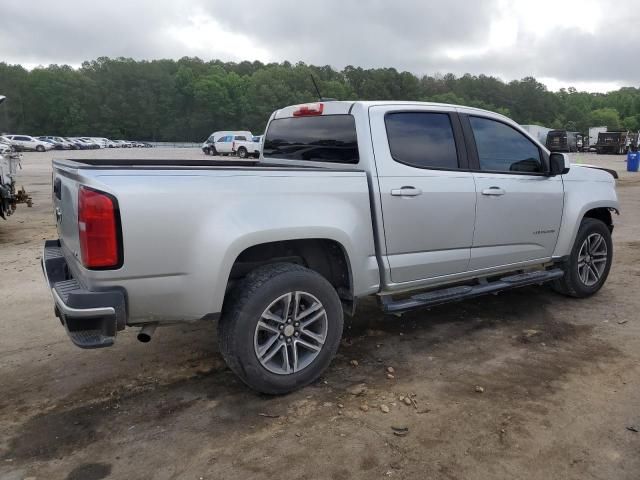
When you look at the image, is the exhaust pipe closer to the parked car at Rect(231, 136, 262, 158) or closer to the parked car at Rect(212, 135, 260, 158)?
the parked car at Rect(212, 135, 260, 158)

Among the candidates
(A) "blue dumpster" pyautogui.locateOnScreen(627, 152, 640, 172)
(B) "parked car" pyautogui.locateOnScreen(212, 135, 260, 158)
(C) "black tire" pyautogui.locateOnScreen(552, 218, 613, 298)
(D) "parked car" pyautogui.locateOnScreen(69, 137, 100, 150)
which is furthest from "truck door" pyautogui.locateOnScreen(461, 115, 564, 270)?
(D) "parked car" pyautogui.locateOnScreen(69, 137, 100, 150)

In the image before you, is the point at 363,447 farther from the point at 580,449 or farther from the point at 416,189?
the point at 416,189

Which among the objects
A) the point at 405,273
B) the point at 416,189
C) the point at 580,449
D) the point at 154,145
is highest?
the point at 154,145

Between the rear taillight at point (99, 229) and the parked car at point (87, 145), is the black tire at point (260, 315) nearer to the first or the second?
the rear taillight at point (99, 229)

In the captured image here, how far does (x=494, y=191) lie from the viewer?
4270mm

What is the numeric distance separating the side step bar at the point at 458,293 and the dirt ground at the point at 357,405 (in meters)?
0.39

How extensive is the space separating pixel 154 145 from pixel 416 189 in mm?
88095

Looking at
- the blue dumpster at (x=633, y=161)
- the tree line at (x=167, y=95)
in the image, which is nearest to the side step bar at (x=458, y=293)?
the blue dumpster at (x=633, y=161)

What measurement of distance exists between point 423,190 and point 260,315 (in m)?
1.51

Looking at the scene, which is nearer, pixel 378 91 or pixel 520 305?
pixel 520 305

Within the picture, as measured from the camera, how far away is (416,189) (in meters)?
3.82

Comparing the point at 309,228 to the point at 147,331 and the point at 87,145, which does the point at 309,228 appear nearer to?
the point at 147,331

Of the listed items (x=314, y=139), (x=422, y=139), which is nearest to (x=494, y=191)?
(x=422, y=139)

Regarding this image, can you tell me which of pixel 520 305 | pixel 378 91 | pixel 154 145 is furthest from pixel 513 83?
pixel 520 305
